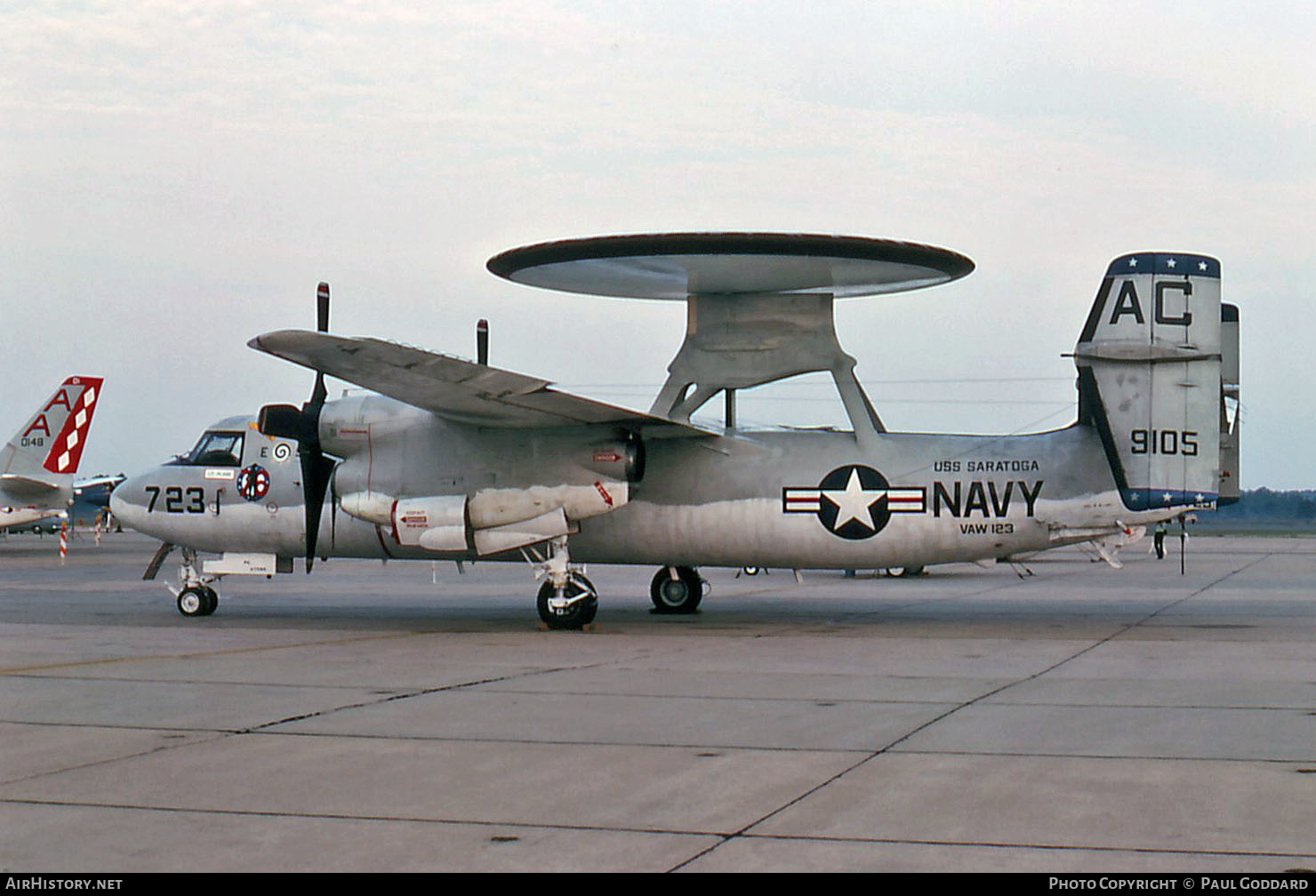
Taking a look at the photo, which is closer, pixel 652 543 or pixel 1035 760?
pixel 1035 760

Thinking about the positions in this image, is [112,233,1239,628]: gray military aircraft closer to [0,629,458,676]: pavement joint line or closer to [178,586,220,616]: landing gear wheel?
[0,629,458,676]: pavement joint line

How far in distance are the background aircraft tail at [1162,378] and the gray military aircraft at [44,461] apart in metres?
41.0

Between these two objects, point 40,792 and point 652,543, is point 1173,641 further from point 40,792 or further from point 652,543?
point 40,792

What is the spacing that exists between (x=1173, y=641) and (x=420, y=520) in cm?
1030

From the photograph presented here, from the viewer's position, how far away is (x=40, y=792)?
325 inches

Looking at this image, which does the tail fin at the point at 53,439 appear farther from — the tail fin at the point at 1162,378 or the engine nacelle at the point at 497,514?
the tail fin at the point at 1162,378

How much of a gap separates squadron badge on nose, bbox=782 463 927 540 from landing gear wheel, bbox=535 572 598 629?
329 cm

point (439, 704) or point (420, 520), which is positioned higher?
point (420, 520)

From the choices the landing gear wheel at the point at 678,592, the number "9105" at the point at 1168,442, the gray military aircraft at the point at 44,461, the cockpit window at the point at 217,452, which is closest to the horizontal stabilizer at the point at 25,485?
the gray military aircraft at the point at 44,461

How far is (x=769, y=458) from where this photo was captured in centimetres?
2038

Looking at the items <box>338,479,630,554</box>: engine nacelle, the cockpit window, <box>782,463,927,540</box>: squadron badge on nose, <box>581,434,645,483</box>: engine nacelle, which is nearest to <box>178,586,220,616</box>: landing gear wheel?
the cockpit window

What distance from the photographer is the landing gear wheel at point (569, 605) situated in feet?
63.9

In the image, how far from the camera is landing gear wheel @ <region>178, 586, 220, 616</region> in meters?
22.0

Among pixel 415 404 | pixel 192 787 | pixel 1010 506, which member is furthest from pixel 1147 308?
pixel 192 787
